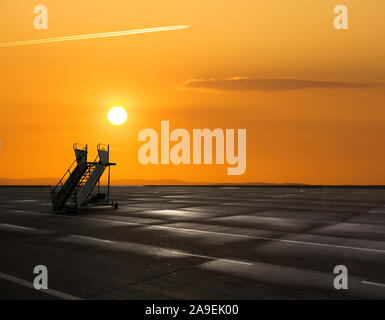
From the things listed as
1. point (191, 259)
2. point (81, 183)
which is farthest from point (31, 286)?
point (81, 183)

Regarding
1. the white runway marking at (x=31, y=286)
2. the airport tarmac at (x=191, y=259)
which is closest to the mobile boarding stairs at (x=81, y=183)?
the airport tarmac at (x=191, y=259)

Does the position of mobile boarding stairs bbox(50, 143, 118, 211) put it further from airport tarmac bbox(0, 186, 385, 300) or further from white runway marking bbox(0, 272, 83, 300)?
white runway marking bbox(0, 272, 83, 300)

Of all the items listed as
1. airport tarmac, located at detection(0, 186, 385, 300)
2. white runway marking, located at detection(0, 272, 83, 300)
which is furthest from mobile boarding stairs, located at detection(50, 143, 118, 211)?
white runway marking, located at detection(0, 272, 83, 300)

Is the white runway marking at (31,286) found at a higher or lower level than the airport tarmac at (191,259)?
higher

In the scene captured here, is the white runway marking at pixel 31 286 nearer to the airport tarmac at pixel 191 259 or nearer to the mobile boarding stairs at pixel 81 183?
the airport tarmac at pixel 191 259

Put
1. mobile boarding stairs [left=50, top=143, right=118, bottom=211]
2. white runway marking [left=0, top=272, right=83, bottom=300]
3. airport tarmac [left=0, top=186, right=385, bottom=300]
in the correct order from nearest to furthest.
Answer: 1. white runway marking [left=0, top=272, right=83, bottom=300]
2. airport tarmac [left=0, top=186, right=385, bottom=300]
3. mobile boarding stairs [left=50, top=143, right=118, bottom=211]

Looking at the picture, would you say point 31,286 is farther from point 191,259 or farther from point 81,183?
point 81,183

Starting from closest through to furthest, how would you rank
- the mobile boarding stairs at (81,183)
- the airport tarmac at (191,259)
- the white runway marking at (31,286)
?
the white runway marking at (31,286)
the airport tarmac at (191,259)
the mobile boarding stairs at (81,183)

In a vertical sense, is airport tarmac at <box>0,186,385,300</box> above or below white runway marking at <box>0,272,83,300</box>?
below

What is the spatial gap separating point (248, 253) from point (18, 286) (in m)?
7.68

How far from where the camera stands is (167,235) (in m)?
17.0
